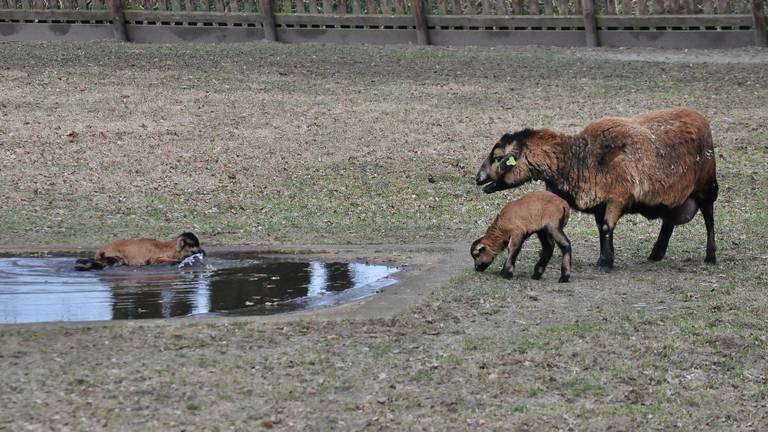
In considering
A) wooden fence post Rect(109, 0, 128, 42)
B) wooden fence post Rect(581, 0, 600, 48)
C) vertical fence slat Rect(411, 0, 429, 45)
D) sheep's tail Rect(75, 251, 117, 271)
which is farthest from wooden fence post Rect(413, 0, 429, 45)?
sheep's tail Rect(75, 251, 117, 271)

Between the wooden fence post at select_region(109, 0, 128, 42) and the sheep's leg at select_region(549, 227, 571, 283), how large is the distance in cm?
1605

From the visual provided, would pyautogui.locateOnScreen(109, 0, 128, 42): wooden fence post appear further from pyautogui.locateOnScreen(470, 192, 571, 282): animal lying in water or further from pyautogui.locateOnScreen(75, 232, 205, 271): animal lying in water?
pyautogui.locateOnScreen(470, 192, 571, 282): animal lying in water

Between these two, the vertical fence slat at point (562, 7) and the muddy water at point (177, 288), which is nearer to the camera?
the muddy water at point (177, 288)

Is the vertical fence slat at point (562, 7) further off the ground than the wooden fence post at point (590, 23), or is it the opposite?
the vertical fence slat at point (562, 7)

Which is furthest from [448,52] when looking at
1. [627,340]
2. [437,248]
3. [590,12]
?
[627,340]

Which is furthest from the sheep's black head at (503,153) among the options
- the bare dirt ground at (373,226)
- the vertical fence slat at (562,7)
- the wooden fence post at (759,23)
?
the vertical fence slat at (562,7)

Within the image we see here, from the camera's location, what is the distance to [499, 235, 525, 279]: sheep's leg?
39.2 feet

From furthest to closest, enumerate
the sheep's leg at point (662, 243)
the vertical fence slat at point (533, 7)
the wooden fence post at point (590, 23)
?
1. the vertical fence slat at point (533, 7)
2. the wooden fence post at point (590, 23)
3. the sheep's leg at point (662, 243)

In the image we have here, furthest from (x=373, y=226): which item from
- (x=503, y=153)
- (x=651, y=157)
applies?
(x=651, y=157)

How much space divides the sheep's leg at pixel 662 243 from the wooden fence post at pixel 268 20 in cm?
1356

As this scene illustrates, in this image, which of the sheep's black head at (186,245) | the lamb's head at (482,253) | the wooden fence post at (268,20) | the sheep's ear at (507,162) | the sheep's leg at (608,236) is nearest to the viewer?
the lamb's head at (482,253)

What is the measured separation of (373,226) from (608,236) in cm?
341

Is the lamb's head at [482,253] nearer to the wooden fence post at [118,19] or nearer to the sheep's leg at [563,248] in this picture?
the sheep's leg at [563,248]

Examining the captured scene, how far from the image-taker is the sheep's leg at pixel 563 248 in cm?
1183
